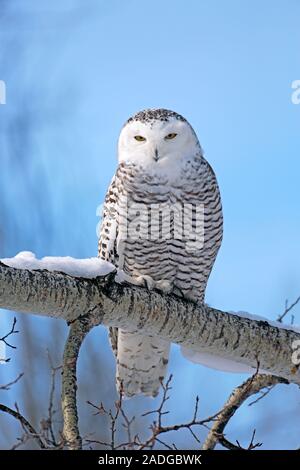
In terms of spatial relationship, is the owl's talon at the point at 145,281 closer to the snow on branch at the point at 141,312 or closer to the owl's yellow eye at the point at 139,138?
the snow on branch at the point at 141,312

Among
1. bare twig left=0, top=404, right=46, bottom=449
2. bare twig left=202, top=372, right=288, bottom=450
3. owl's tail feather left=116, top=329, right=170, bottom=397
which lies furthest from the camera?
owl's tail feather left=116, top=329, right=170, bottom=397

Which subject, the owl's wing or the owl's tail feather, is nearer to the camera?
the owl's wing

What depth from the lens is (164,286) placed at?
3.70 meters

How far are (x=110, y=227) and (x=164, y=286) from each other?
1.26 feet

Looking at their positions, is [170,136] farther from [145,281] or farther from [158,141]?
[145,281]

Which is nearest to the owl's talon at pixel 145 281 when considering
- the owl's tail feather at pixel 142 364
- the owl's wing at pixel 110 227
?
the owl's wing at pixel 110 227

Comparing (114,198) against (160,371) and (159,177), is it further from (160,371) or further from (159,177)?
(160,371)

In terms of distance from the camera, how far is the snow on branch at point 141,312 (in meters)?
2.66

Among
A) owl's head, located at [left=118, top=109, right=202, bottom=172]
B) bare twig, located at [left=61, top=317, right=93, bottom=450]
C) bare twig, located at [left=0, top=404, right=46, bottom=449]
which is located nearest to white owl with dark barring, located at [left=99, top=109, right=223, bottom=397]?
owl's head, located at [left=118, top=109, right=202, bottom=172]

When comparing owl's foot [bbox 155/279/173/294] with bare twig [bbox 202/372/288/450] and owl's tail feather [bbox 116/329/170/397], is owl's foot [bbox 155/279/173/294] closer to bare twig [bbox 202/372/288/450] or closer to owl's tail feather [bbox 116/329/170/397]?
owl's tail feather [bbox 116/329/170/397]

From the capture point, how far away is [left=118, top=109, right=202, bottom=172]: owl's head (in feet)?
11.9

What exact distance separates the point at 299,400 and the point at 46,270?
17.5 ft

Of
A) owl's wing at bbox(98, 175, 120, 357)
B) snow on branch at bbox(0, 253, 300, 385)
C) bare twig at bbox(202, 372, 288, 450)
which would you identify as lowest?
bare twig at bbox(202, 372, 288, 450)

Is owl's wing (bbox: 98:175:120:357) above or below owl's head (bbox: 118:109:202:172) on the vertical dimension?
below
